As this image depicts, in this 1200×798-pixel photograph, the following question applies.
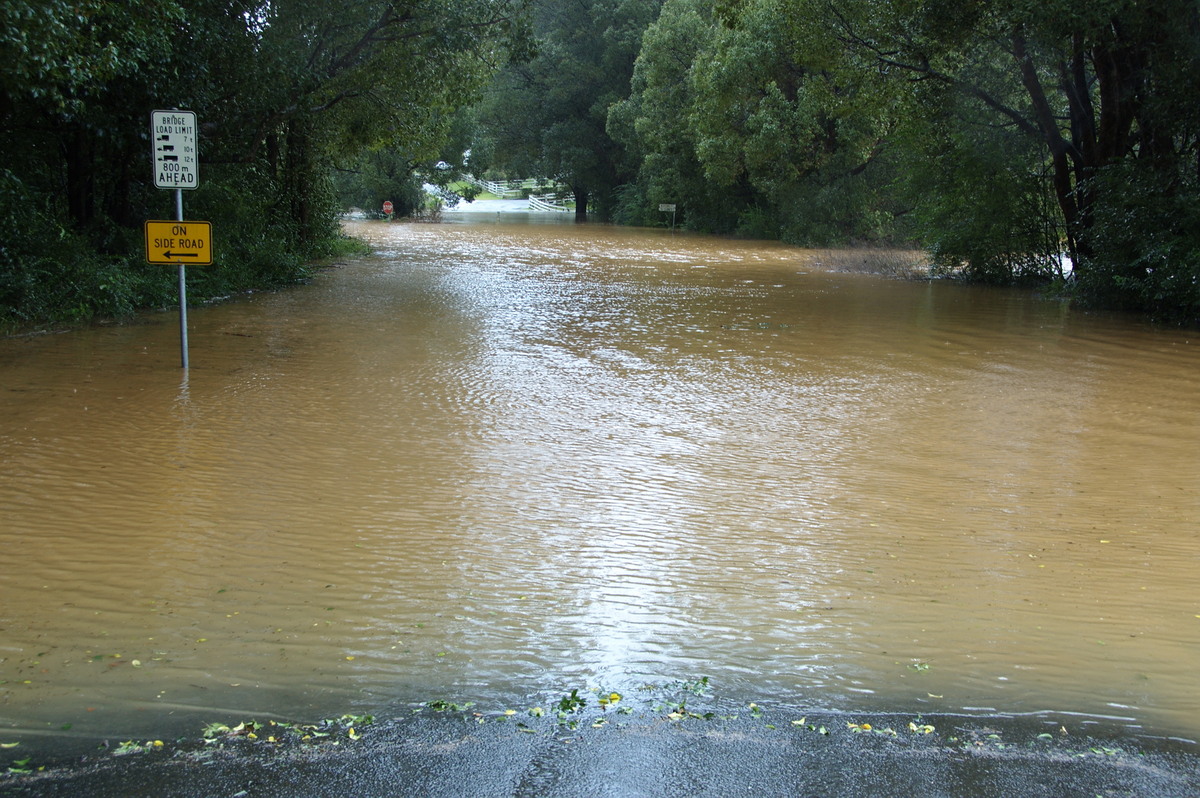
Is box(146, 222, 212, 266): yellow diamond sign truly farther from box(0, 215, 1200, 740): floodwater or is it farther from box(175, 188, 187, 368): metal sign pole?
box(0, 215, 1200, 740): floodwater

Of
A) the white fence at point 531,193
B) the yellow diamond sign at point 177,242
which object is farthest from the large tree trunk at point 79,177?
the white fence at point 531,193

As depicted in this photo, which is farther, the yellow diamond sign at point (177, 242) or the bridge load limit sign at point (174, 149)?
the yellow diamond sign at point (177, 242)

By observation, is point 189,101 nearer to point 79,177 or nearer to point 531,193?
point 79,177

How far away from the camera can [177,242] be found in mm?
10773

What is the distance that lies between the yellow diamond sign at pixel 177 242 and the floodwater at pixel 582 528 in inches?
49.9

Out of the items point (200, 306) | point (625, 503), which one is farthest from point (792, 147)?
point (625, 503)

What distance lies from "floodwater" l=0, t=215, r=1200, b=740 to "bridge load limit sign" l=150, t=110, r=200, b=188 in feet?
6.84

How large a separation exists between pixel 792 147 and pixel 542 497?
3355 centimetres

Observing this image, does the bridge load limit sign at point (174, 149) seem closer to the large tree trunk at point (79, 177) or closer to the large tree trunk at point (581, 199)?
the large tree trunk at point (79, 177)

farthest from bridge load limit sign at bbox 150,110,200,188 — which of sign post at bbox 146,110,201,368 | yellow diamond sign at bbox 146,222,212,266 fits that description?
yellow diamond sign at bbox 146,222,212,266

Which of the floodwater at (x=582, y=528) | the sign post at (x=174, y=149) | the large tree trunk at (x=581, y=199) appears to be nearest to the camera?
the floodwater at (x=582, y=528)

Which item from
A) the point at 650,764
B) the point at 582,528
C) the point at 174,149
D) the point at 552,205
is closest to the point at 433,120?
the point at 174,149

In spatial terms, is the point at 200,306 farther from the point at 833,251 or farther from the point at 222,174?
the point at 833,251

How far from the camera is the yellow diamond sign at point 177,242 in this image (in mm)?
10703
